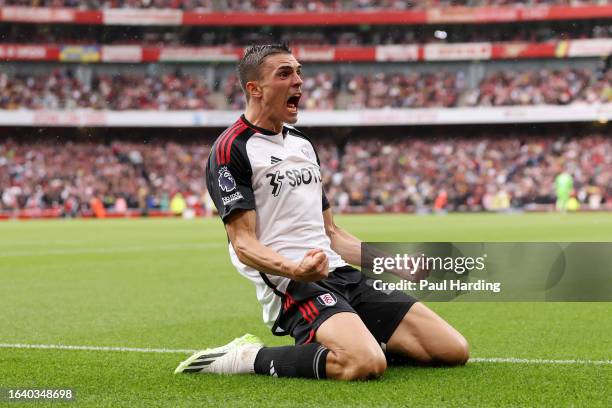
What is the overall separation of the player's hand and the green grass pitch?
0.61m

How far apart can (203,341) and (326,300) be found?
7.05 ft

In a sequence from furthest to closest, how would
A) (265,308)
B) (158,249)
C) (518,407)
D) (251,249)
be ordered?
(158,249) < (265,308) < (251,249) < (518,407)

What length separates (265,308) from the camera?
213 inches

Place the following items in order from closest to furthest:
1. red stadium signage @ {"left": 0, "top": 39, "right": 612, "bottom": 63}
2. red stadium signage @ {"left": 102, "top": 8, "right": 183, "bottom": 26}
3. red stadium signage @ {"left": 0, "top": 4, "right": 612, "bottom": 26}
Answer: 1. red stadium signage @ {"left": 0, "top": 4, "right": 612, "bottom": 26}
2. red stadium signage @ {"left": 0, "top": 39, "right": 612, "bottom": 63}
3. red stadium signage @ {"left": 102, "top": 8, "right": 183, "bottom": 26}

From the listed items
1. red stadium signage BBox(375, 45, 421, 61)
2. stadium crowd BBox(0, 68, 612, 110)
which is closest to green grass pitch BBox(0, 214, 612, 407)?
stadium crowd BBox(0, 68, 612, 110)

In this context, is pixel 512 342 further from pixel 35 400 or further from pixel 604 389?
pixel 35 400

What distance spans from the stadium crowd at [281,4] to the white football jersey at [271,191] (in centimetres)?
4678

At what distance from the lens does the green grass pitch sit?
4.45 metres

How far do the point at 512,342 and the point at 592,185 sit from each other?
38.6 meters

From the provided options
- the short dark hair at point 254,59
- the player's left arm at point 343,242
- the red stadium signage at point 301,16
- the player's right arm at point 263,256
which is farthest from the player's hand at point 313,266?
the red stadium signage at point 301,16

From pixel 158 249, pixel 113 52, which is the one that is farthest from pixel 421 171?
pixel 158 249

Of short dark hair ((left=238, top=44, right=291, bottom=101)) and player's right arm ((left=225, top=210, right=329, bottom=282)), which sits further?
short dark hair ((left=238, top=44, right=291, bottom=101))

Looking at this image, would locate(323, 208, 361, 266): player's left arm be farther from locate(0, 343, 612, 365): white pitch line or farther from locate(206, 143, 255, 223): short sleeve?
locate(0, 343, 612, 365): white pitch line

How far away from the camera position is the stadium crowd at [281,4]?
4966 centimetres
